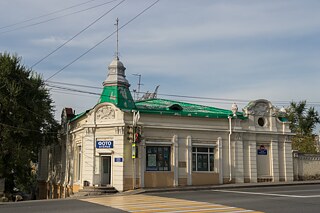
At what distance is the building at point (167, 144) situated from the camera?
Answer: 26859mm

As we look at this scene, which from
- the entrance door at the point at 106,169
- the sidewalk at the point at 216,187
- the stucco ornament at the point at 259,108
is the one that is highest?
the stucco ornament at the point at 259,108

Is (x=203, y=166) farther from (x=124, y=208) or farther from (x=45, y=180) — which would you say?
(x=45, y=180)

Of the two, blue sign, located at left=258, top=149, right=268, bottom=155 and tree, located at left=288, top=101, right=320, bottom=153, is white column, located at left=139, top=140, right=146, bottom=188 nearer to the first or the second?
blue sign, located at left=258, top=149, right=268, bottom=155

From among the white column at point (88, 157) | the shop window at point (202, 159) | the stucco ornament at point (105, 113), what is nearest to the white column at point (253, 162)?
the shop window at point (202, 159)

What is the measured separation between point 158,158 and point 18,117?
442 inches

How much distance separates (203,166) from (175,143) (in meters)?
2.99

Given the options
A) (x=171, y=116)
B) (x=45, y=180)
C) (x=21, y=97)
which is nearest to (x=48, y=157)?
(x=45, y=180)

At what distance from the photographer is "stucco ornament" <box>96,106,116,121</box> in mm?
27250

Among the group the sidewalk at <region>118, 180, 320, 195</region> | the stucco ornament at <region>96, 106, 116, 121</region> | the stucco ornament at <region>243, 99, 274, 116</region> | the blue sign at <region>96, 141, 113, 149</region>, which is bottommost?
the sidewalk at <region>118, 180, 320, 195</region>

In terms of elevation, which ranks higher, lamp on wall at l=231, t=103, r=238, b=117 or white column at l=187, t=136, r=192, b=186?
lamp on wall at l=231, t=103, r=238, b=117

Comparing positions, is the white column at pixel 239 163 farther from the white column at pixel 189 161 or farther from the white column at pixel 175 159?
the white column at pixel 175 159

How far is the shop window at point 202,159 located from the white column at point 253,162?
3.14m

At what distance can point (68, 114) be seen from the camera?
34344 mm

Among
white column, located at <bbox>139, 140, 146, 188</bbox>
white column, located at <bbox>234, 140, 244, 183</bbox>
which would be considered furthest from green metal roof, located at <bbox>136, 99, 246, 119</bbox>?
white column, located at <bbox>139, 140, 146, 188</bbox>
